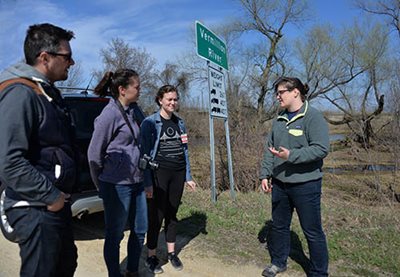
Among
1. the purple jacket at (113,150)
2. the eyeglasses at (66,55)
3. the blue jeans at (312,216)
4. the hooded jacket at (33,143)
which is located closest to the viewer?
the hooded jacket at (33,143)

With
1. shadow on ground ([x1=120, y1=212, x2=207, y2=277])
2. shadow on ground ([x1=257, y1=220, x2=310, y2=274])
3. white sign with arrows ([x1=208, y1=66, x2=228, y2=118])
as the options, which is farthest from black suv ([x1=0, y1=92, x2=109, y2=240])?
shadow on ground ([x1=257, y1=220, x2=310, y2=274])

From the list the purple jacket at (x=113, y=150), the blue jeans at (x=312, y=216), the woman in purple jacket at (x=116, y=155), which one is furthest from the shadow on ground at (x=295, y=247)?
the purple jacket at (x=113, y=150)

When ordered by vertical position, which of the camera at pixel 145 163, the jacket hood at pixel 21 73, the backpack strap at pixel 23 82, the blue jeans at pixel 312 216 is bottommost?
the blue jeans at pixel 312 216

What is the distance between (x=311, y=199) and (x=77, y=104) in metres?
3.50

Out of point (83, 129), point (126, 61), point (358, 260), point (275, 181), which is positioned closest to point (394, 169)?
point (358, 260)

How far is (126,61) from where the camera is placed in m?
27.5

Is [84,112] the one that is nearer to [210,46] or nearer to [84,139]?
[84,139]

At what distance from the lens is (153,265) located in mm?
3848

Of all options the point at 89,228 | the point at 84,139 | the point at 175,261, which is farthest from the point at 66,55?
the point at 89,228

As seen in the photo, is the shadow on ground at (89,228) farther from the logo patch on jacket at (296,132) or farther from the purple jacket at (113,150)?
the logo patch on jacket at (296,132)

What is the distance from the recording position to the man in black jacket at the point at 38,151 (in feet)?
6.08

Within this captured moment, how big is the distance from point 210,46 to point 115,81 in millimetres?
3443

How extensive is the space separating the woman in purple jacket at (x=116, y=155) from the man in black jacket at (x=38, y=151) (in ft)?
2.60

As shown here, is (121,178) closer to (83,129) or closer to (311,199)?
(311,199)
